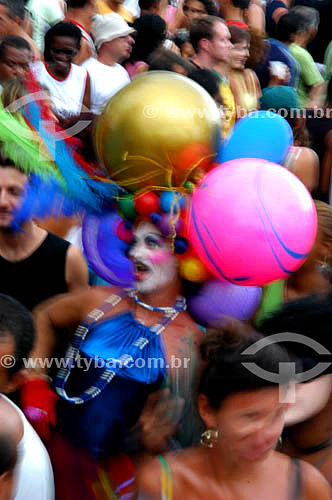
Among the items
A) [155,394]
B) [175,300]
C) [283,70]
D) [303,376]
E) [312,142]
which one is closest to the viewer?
[303,376]

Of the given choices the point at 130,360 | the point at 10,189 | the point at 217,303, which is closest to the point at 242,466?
the point at 130,360

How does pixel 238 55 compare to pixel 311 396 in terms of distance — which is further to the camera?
pixel 238 55

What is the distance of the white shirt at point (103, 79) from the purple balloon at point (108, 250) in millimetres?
1802

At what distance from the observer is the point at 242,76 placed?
4023 mm

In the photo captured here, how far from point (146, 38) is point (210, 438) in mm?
3475

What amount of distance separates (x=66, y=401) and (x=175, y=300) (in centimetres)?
42

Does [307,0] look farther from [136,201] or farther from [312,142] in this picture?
[136,201]

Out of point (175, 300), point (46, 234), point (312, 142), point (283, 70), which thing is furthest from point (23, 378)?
point (283, 70)

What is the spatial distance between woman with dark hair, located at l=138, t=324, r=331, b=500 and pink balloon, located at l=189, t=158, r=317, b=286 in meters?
0.29

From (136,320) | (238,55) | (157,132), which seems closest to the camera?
(157,132)

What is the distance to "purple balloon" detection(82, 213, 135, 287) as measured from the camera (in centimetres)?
192

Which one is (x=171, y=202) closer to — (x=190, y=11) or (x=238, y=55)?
(x=238, y=55)

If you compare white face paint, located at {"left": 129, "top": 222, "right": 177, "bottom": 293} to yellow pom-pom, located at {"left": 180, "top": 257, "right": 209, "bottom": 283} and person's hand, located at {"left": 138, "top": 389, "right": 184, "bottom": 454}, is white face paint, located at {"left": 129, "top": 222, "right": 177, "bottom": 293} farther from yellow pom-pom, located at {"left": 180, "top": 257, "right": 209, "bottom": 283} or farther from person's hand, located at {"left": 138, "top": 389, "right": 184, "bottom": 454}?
person's hand, located at {"left": 138, "top": 389, "right": 184, "bottom": 454}

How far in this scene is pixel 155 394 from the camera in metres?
1.78
